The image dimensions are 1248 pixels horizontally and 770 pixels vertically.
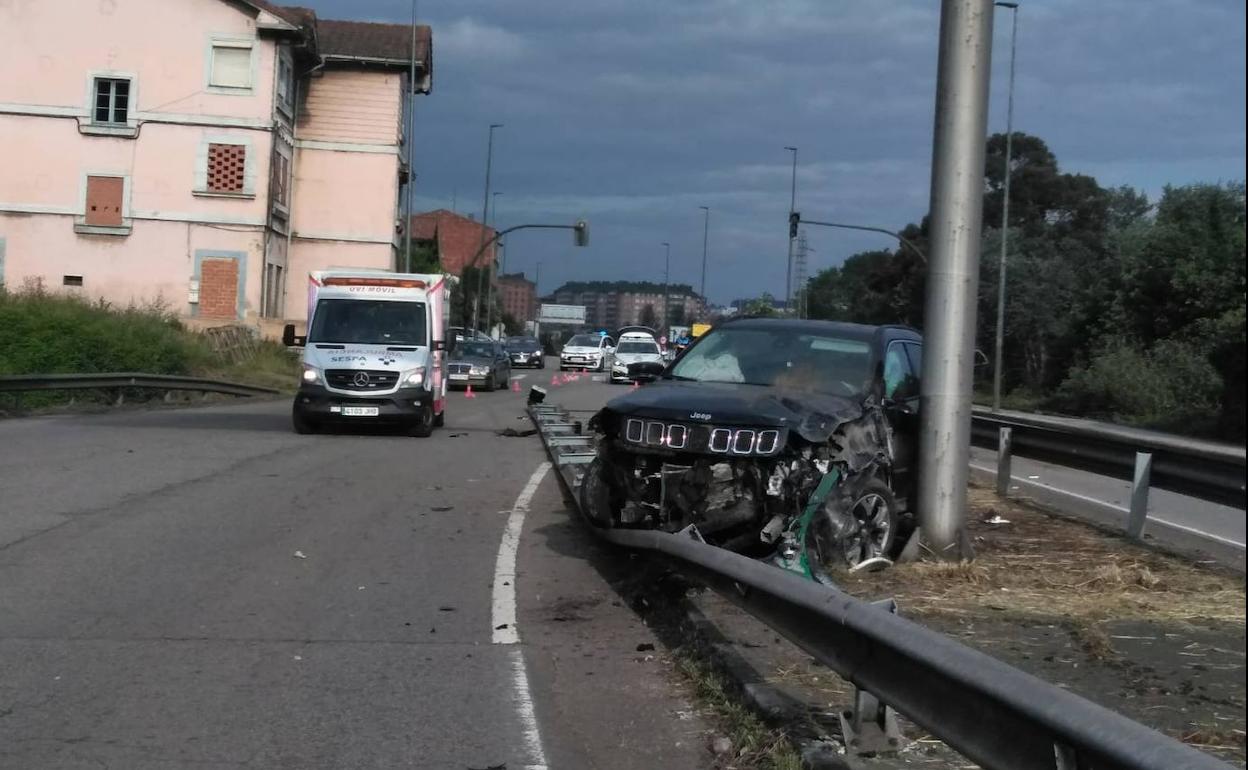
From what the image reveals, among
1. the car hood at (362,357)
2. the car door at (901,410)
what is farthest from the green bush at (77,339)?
the car door at (901,410)

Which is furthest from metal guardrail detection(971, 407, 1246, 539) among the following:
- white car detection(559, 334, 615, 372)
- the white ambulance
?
white car detection(559, 334, 615, 372)

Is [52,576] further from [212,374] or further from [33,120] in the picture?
[33,120]

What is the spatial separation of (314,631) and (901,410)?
16.7 ft

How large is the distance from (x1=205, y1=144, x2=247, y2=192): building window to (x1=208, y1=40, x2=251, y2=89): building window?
7.12 ft

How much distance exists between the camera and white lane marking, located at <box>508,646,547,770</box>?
5.22 meters

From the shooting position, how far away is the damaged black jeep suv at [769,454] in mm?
8172

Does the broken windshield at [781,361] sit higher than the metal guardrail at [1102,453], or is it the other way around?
the broken windshield at [781,361]

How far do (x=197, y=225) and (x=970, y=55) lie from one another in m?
39.8

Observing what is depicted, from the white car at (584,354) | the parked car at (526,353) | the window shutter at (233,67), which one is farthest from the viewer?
the parked car at (526,353)

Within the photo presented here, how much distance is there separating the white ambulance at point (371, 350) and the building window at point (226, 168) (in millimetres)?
25832

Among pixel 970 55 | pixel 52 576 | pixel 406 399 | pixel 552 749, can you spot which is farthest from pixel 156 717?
pixel 406 399

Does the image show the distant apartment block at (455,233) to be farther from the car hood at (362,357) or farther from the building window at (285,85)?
the car hood at (362,357)

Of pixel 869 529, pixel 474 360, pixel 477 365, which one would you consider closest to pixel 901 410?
pixel 869 529

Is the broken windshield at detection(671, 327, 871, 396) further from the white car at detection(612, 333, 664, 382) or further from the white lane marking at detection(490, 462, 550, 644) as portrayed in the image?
the white car at detection(612, 333, 664, 382)
